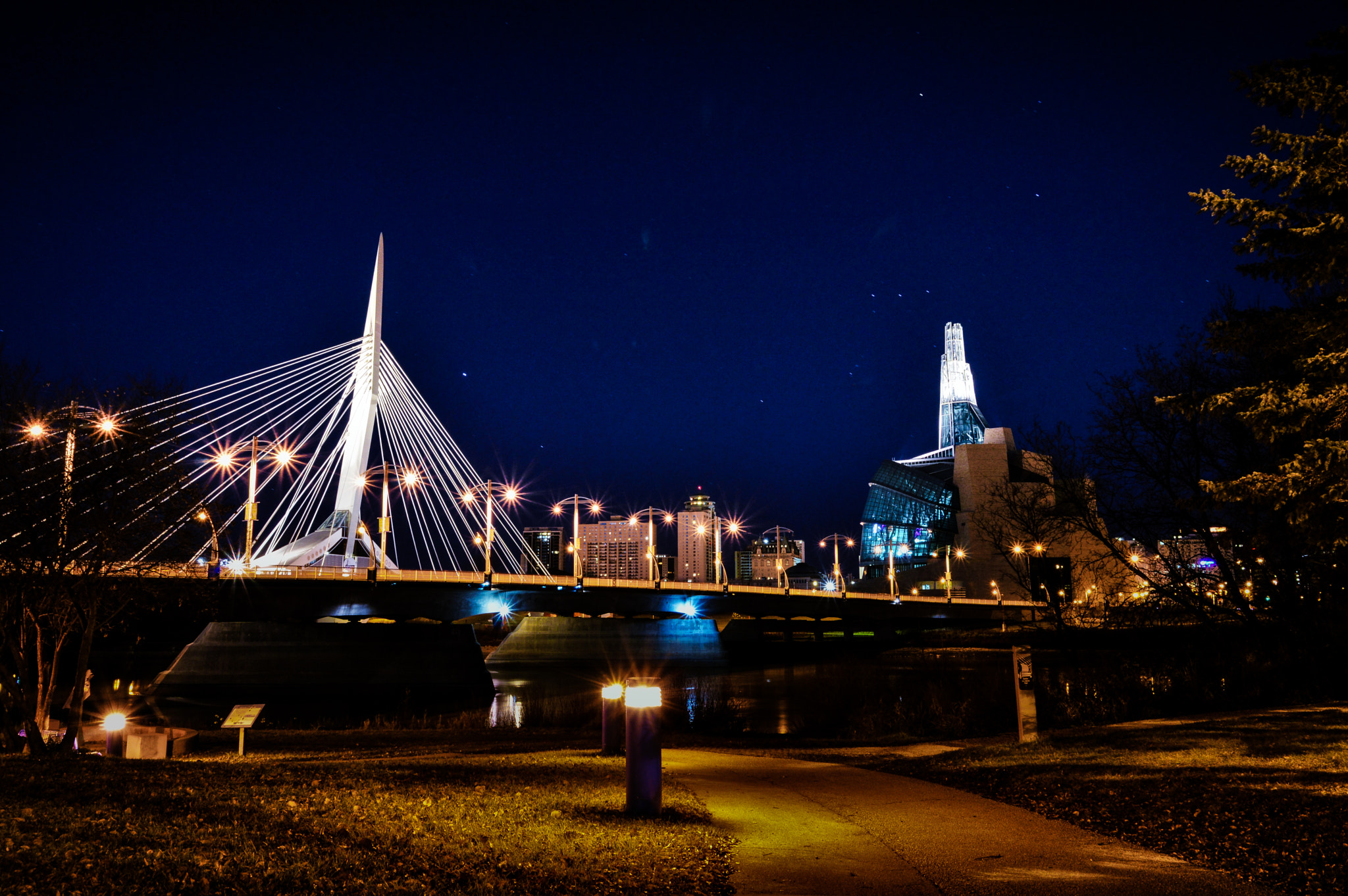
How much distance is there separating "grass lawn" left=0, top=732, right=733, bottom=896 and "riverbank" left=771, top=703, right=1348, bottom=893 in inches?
175

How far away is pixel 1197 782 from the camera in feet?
36.5

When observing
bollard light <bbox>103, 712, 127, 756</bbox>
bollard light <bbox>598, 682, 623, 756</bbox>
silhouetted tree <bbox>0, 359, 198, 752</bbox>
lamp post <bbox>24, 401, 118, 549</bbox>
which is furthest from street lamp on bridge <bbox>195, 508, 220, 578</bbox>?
bollard light <bbox>598, 682, 623, 756</bbox>

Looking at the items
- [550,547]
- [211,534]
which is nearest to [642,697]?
[211,534]

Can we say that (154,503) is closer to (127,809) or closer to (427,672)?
(127,809)

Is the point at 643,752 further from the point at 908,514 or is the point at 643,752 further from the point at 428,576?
the point at 908,514

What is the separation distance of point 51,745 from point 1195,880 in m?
18.0

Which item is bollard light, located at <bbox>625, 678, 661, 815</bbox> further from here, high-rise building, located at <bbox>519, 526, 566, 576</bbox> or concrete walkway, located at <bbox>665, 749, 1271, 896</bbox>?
high-rise building, located at <bbox>519, 526, 566, 576</bbox>

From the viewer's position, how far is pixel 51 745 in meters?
16.1

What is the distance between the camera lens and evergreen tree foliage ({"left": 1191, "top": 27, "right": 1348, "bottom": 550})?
12328 millimetres

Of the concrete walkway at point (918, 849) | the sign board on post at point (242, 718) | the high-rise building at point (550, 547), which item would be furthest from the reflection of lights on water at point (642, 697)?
the high-rise building at point (550, 547)

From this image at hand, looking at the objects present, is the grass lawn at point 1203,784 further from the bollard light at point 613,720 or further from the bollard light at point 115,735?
the bollard light at point 115,735

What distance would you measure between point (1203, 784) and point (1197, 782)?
19cm

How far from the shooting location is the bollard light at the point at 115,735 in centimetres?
1599

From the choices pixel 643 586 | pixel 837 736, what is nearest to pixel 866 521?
pixel 643 586
